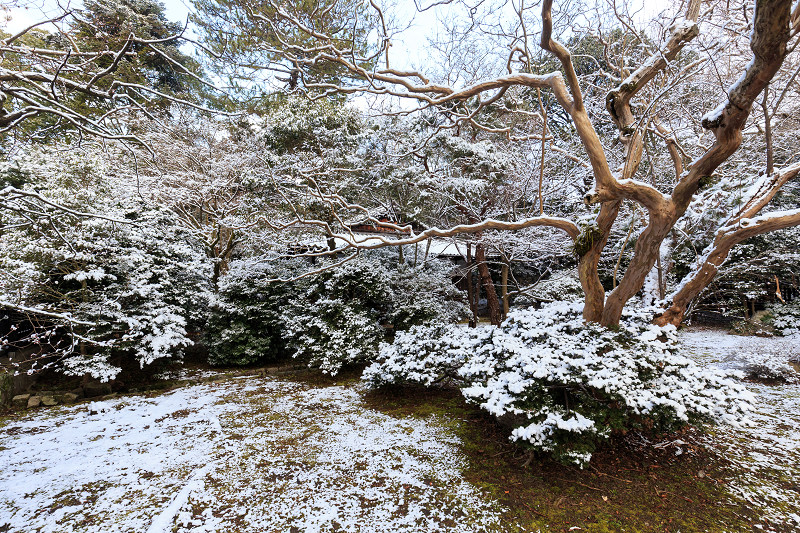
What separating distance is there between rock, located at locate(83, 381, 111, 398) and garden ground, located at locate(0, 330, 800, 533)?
706 millimetres

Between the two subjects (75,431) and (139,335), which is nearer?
(75,431)

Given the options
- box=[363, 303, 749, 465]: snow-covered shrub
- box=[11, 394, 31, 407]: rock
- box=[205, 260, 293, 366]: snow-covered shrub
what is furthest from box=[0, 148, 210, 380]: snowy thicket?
box=[363, 303, 749, 465]: snow-covered shrub

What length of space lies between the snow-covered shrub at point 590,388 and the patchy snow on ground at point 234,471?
2.43ft

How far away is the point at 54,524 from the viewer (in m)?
2.45

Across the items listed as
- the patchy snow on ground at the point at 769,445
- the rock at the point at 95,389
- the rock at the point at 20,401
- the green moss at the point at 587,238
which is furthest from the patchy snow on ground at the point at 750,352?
the rock at the point at 20,401

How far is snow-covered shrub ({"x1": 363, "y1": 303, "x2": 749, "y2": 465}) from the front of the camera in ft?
8.50

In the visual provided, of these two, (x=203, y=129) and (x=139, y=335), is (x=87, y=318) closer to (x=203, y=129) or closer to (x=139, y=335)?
(x=139, y=335)

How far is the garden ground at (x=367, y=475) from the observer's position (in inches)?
94.9

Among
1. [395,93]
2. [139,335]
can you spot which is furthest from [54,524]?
[395,93]

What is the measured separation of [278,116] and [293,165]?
104cm

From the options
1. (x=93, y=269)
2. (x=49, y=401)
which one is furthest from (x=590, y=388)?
(x=49, y=401)

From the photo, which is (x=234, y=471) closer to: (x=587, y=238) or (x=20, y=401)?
(x=587, y=238)

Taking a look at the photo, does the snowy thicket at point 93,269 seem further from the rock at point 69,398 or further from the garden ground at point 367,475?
the garden ground at point 367,475

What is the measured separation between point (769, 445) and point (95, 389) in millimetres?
8655
